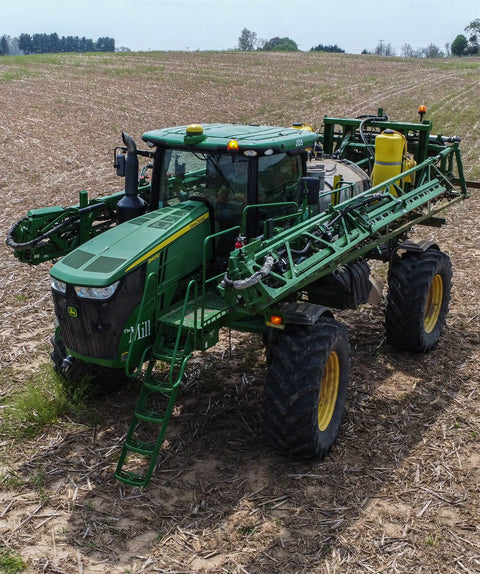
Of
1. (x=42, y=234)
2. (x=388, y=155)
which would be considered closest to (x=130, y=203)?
(x=42, y=234)

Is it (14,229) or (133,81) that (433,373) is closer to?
(14,229)

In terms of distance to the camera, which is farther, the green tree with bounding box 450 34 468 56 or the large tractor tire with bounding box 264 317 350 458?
the green tree with bounding box 450 34 468 56

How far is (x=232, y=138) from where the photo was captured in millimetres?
6422

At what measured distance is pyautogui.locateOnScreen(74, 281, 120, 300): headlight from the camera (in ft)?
17.7

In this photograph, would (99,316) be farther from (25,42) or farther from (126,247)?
(25,42)

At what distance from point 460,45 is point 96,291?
375 ft

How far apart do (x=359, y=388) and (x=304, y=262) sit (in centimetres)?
199

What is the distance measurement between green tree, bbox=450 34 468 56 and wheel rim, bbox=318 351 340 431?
368 feet

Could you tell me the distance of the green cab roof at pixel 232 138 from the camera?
6.27 m

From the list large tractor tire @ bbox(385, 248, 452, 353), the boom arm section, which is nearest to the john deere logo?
the boom arm section

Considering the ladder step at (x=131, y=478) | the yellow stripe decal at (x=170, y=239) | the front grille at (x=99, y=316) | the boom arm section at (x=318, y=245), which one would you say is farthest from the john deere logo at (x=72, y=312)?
the ladder step at (x=131, y=478)

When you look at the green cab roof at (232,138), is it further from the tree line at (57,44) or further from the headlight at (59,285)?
the tree line at (57,44)

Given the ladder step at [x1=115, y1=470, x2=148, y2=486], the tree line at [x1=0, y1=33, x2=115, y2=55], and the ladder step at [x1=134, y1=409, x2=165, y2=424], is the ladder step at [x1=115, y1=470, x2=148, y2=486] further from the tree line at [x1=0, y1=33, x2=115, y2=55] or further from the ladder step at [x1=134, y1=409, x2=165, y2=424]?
the tree line at [x1=0, y1=33, x2=115, y2=55]

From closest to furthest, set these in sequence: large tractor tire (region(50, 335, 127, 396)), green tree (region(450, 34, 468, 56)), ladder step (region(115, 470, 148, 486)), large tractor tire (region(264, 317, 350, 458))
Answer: ladder step (region(115, 470, 148, 486)) → large tractor tire (region(264, 317, 350, 458)) → large tractor tire (region(50, 335, 127, 396)) → green tree (region(450, 34, 468, 56))
